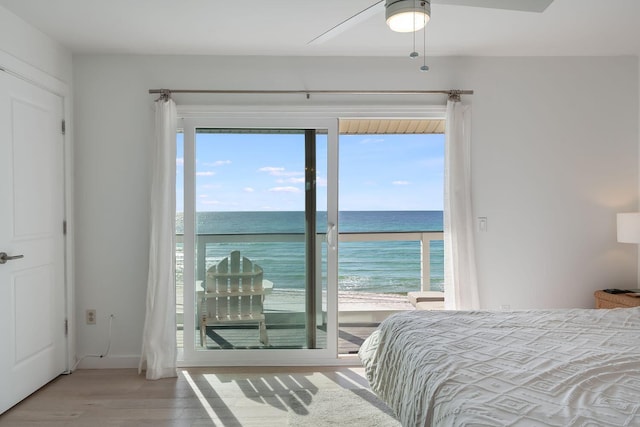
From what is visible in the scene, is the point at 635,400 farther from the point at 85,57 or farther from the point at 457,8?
the point at 85,57

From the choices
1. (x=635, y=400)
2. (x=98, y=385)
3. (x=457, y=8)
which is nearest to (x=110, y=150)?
(x=98, y=385)

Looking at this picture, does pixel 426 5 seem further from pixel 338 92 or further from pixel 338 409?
pixel 338 409

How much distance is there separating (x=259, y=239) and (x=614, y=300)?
2708 millimetres

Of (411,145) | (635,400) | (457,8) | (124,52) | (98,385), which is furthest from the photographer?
(411,145)

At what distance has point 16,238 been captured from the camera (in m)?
2.76

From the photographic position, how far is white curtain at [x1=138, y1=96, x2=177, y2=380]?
10.6ft

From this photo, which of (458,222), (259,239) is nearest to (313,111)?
(259,239)

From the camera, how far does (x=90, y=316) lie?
340 cm

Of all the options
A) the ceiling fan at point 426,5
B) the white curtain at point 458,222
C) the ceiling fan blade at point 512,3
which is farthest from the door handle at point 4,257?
the white curtain at point 458,222

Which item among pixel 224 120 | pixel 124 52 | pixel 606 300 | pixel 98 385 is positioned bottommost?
pixel 98 385

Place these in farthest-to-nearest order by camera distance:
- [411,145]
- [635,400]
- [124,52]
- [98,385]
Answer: [411,145] < [124,52] < [98,385] < [635,400]

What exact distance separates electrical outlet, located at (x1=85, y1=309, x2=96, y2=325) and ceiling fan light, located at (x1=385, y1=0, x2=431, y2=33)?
307cm

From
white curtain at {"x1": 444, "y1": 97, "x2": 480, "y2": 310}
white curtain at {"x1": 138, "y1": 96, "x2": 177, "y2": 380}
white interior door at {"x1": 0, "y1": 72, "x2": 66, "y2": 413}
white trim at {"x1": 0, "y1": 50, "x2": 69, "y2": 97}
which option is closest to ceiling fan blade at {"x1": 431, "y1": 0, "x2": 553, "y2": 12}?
white curtain at {"x1": 444, "y1": 97, "x2": 480, "y2": 310}

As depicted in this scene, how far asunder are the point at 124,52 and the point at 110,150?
78cm
